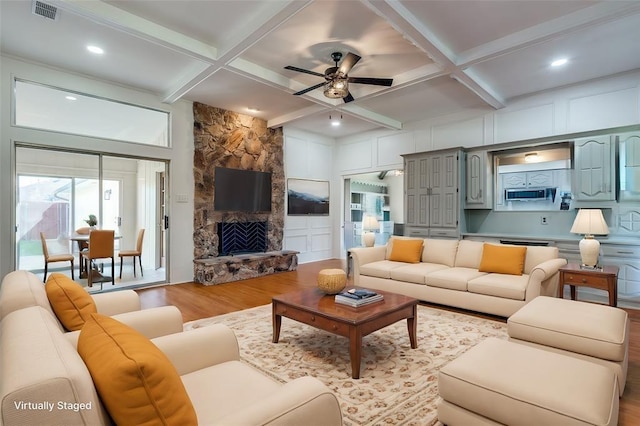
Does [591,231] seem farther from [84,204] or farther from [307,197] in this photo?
[84,204]

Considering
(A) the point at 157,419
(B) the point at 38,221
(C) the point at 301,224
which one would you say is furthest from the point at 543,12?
(B) the point at 38,221

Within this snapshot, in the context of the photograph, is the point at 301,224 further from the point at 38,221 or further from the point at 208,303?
the point at 38,221

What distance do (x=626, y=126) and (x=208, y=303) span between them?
20.0 ft

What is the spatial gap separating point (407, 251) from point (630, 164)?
3.13 metres

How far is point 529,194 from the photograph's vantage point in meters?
5.37

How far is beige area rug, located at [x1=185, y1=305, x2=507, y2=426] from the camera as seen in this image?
202cm

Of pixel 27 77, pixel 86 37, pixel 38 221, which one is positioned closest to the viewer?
pixel 86 37

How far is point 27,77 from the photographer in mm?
4289

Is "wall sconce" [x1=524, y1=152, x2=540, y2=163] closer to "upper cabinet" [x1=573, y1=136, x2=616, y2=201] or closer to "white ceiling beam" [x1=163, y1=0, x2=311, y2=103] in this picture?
"upper cabinet" [x1=573, y1=136, x2=616, y2=201]

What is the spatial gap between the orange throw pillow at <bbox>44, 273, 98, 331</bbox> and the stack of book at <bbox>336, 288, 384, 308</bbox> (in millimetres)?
1771

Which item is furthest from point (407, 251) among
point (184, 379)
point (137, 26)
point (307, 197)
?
point (137, 26)

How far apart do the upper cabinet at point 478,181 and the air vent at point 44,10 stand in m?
5.97

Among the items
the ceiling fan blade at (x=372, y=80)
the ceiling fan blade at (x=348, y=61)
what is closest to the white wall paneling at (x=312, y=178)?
the ceiling fan blade at (x=372, y=80)

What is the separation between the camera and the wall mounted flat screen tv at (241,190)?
20.3 feet
